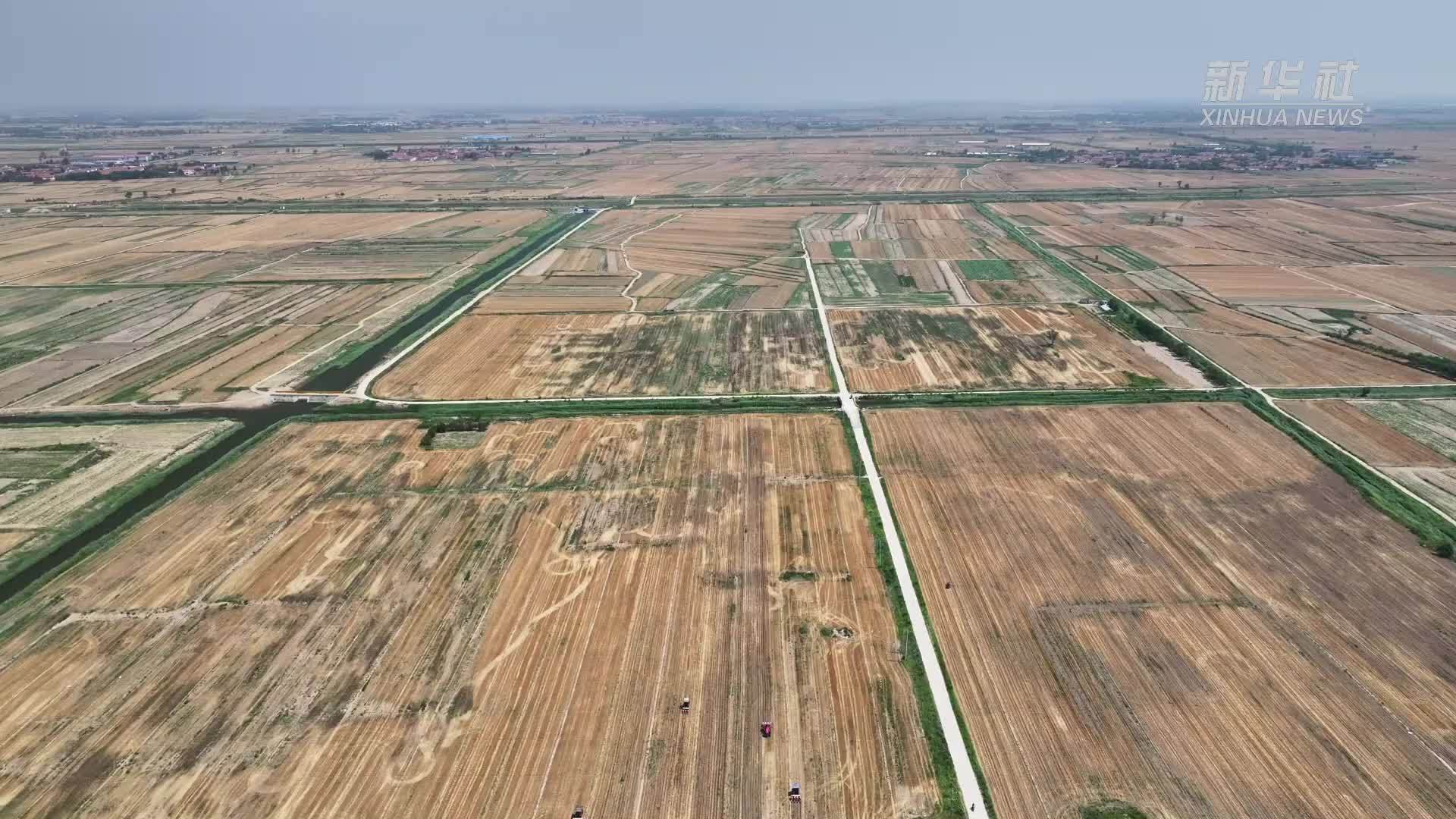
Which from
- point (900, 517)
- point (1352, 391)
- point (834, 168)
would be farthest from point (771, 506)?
point (834, 168)

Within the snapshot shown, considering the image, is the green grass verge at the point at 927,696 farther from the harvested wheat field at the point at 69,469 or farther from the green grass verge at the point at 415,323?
the green grass verge at the point at 415,323

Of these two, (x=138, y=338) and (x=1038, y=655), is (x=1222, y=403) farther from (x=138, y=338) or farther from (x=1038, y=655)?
(x=138, y=338)

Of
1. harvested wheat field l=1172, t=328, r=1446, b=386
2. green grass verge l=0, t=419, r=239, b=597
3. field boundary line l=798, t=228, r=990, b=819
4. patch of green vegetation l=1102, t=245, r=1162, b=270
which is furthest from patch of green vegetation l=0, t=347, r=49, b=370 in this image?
patch of green vegetation l=1102, t=245, r=1162, b=270

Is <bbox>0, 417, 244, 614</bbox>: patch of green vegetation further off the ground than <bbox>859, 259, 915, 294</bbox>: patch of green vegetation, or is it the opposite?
<bbox>859, 259, 915, 294</bbox>: patch of green vegetation

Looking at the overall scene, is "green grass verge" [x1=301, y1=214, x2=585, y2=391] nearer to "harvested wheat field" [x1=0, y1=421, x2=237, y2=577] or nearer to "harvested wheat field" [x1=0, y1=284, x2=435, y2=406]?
"harvested wheat field" [x1=0, y1=284, x2=435, y2=406]

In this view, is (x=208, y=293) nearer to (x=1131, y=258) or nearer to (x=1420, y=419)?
(x=1420, y=419)

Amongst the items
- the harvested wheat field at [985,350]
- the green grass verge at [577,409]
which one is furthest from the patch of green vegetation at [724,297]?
the green grass verge at [577,409]

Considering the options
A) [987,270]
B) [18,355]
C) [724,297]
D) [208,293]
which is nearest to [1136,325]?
[987,270]
